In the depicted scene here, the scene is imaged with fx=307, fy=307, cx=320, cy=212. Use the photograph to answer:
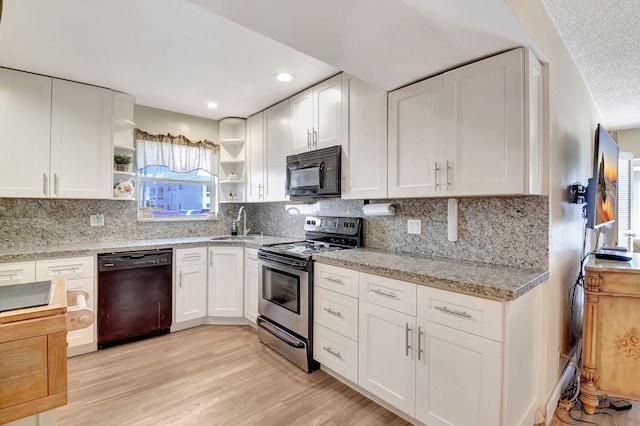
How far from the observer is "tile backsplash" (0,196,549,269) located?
1.92m

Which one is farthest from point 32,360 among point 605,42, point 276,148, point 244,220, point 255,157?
point 605,42

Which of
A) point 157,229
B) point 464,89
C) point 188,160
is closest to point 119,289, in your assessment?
point 157,229

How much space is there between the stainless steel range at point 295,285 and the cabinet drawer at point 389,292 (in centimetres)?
54

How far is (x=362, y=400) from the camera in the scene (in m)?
2.09

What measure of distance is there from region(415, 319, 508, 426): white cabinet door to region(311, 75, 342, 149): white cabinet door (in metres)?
1.70

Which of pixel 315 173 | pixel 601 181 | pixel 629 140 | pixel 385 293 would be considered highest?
pixel 629 140

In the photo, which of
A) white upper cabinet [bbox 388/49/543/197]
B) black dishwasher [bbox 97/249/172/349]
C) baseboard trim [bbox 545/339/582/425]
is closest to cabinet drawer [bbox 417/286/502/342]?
white upper cabinet [bbox 388/49/543/197]

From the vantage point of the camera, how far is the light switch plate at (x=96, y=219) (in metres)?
3.21

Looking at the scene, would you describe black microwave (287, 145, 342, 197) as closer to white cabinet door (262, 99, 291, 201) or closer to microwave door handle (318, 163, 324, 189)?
microwave door handle (318, 163, 324, 189)

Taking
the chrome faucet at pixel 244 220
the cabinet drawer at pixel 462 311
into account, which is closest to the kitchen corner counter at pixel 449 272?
the cabinet drawer at pixel 462 311

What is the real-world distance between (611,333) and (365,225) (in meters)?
1.80

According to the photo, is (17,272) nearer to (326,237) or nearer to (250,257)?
(250,257)

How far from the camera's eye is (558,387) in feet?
6.81

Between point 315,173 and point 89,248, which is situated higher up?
point 315,173
